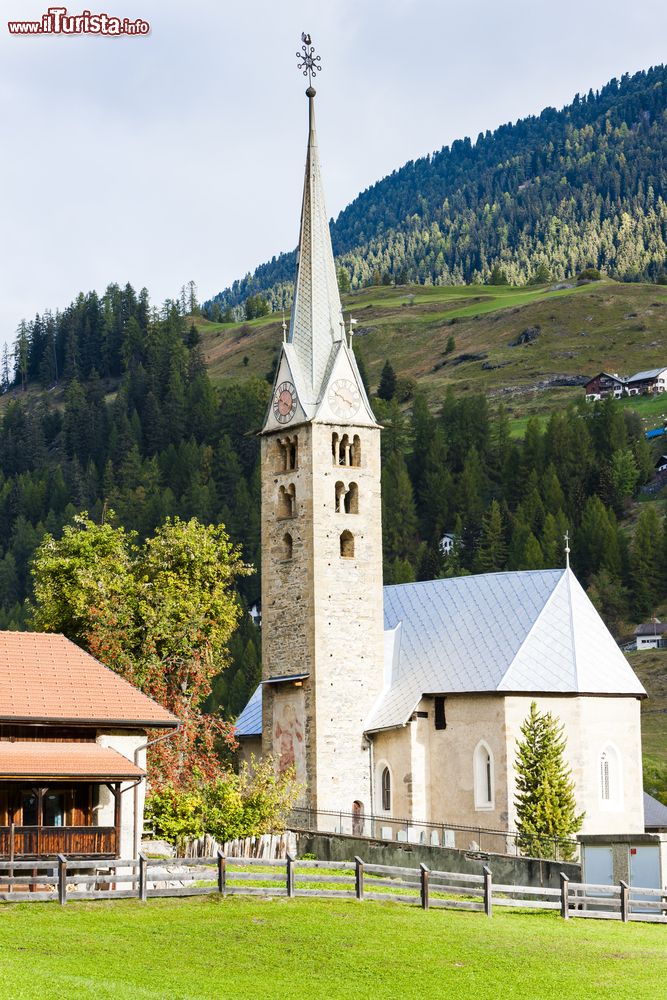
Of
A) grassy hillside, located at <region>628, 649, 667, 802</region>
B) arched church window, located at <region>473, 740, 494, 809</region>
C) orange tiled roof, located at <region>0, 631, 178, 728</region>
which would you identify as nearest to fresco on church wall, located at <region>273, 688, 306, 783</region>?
arched church window, located at <region>473, 740, 494, 809</region>

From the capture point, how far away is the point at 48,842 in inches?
1580

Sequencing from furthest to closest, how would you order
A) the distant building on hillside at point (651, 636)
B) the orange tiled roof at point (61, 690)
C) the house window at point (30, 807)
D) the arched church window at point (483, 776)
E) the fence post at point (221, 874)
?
the distant building on hillside at point (651, 636), the arched church window at point (483, 776), the orange tiled roof at point (61, 690), the house window at point (30, 807), the fence post at point (221, 874)

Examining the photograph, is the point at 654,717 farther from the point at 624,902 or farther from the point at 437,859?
the point at 624,902

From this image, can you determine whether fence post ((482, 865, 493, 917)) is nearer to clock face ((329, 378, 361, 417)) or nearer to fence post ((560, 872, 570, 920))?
fence post ((560, 872, 570, 920))

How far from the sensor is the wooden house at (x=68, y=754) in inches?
1586

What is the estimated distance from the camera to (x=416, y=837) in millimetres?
58094

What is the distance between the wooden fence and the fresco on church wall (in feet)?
57.8

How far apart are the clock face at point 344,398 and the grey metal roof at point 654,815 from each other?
63.4 feet

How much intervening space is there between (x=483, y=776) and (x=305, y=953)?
26769mm

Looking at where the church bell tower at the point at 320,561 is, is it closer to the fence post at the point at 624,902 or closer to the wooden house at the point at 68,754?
the wooden house at the point at 68,754

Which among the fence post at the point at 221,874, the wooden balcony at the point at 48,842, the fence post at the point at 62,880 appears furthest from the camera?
the wooden balcony at the point at 48,842

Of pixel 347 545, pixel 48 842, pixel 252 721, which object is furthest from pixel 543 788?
pixel 48 842

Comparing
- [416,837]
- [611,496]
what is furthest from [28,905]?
[611,496]

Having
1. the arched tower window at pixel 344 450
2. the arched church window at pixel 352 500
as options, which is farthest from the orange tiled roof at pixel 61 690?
the arched tower window at pixel 344 450
